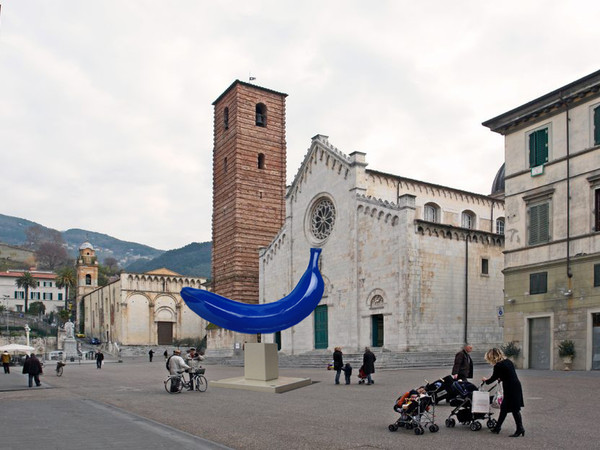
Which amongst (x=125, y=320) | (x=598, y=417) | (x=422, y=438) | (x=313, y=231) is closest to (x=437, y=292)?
(x=313, y=231)

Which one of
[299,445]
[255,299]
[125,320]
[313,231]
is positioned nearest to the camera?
[299,445]

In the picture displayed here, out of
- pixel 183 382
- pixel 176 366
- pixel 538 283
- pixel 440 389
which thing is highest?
pixel 538 283

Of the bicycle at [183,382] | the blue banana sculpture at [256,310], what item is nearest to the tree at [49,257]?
the blue banana sculpture at [256,310]

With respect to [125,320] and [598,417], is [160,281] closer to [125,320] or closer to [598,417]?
[125,320]

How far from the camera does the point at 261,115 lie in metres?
55.5

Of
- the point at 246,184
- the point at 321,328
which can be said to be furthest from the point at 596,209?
the point at 246,184

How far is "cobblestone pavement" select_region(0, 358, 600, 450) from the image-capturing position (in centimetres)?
1055

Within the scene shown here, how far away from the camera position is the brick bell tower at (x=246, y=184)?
52188 mm

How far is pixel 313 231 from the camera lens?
45344 mm

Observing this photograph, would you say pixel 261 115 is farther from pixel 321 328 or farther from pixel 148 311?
pixel 148 311

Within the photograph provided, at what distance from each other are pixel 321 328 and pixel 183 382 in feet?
75.9

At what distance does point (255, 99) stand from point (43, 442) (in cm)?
4653

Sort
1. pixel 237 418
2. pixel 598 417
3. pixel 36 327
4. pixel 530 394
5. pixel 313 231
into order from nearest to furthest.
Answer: pixel 598 417 < pixel 237 418 < pixel 530 394 < pixel 313 231 < pixel 36 327

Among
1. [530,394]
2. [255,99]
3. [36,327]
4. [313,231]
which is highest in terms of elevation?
[255,99]
